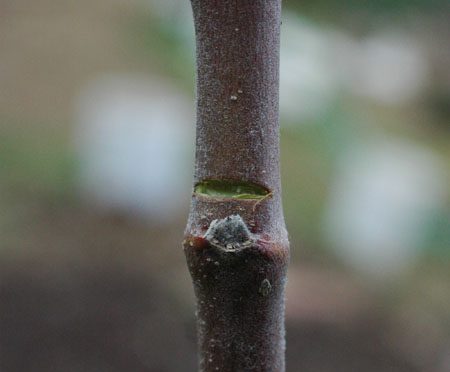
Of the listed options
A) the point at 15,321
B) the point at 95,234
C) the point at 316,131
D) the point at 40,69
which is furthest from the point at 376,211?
the point at 40,69

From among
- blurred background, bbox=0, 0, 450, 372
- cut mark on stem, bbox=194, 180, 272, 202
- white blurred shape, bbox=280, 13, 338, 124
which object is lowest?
blurred background, bbox=0, 0, 450, 372

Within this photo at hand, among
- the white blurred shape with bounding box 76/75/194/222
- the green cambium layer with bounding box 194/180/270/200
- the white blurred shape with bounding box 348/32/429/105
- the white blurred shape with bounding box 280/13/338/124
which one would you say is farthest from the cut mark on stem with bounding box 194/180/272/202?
the white blurred shape with bounding box 76/75/194/222

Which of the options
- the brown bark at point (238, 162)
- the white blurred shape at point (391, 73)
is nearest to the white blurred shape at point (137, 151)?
the white blurred shape at point (391, 73)

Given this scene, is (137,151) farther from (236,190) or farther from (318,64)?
(236,190)

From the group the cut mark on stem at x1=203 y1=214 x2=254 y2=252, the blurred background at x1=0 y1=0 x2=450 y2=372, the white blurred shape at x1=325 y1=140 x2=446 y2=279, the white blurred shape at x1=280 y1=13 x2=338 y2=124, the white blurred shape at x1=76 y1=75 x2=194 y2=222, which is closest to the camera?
the cut mark on stem at x1=203 y1=214 x2=254 y2=252

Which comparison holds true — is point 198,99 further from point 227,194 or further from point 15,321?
point 15,321

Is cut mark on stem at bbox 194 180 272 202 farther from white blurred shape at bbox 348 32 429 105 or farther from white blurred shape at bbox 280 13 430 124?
white blurred shape at bbox 348 32 429 105

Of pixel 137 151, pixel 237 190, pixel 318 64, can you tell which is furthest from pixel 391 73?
pixel 237 190

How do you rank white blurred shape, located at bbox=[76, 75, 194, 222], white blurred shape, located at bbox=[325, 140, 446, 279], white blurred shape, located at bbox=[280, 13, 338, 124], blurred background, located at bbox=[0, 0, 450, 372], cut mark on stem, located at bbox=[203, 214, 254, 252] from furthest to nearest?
white blurred shape, located at bbox=[76, 75, 194, 222]
white blurred shape, located at bbox=[325, 140, 446, 279]
blurred background, located at bbox=[0, 0, 450, 372]
white blurred shape, located at bbox=[280, 13, 338, 124]
cut mark on stem, located at bbox=[203, 214, 254, 252]
